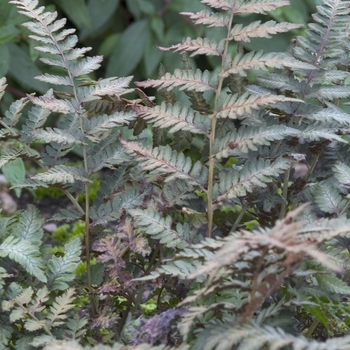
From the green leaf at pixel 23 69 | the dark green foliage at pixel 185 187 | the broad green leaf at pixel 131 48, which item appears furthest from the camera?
the broad green leaf at pixel 131 48

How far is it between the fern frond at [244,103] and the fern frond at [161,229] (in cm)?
23

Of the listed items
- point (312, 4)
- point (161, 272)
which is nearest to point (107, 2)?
point (312, 4)

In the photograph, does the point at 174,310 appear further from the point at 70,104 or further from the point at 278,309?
the point at 70,104

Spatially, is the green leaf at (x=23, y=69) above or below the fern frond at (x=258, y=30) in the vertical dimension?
below

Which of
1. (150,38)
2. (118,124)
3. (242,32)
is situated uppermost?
(242,32)

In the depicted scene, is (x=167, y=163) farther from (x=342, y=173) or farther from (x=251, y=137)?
(x=342, y=173)

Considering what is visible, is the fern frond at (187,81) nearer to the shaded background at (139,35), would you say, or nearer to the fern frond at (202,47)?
the fern frond at (202,47)

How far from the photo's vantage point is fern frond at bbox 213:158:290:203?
4.12 feet

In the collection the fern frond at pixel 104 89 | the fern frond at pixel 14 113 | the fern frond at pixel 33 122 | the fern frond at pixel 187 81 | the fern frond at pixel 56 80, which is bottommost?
the fern frond at pixel 33 122

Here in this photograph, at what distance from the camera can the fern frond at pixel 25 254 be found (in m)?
1.26

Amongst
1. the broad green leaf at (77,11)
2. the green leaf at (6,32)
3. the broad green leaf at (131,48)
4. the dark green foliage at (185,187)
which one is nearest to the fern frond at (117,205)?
the dark green foliage at (185,187)

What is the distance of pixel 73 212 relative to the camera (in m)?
1.46

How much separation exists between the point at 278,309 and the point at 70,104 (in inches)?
23.9

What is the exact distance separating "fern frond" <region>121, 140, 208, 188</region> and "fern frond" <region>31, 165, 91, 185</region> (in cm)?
13
